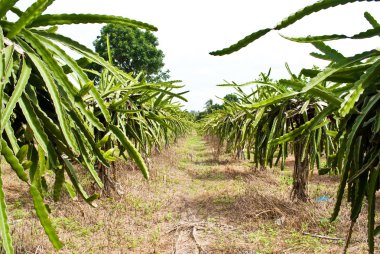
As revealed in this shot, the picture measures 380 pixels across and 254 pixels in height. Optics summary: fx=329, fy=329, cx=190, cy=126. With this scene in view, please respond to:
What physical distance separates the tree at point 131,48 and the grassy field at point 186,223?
2094 cm

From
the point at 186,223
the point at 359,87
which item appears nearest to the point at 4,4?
the point at 359,87

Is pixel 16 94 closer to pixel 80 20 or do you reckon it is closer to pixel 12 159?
pixel 12 159

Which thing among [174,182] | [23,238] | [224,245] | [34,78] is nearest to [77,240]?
[23,238]

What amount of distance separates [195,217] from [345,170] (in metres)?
3.24

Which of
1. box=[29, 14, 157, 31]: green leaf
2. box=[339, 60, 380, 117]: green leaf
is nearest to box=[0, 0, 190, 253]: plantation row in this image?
box=[29, 14, 157, 31]: green leaf

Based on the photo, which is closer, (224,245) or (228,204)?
(224,245)

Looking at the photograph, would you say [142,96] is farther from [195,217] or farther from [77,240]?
[77,240]

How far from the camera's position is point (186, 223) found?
4266 mm

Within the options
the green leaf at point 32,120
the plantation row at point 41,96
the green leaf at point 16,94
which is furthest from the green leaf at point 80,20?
the green leaf at point 32,120

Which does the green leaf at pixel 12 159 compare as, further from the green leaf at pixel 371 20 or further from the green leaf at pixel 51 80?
the green leaf at pixel 371 20

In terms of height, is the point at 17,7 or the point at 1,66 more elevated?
the point at 17,7

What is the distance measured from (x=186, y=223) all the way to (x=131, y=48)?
77.3 ft

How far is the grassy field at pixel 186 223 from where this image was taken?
3.48m

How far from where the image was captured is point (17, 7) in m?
1.49
